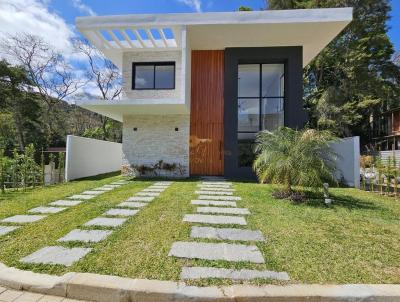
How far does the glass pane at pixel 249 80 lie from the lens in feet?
40.6

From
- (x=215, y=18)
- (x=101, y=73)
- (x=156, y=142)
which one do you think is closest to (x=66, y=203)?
(x=156, y=142)

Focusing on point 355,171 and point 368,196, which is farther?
point 355,171

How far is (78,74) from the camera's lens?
24.3 meters

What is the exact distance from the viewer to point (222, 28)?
10641 mm

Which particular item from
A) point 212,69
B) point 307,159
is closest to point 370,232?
point 307,159

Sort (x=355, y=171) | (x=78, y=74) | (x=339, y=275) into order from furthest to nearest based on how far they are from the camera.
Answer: (x=78, y=74), (x=355, y=171), (x=339, y=275)

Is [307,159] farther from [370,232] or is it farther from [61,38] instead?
[61,38]

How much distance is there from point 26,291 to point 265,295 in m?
2.19

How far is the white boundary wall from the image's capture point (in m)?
10.5

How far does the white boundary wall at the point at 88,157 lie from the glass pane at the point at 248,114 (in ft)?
21.3

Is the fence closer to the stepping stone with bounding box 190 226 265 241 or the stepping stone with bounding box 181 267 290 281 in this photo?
the stepping stone with bounding box 190 226 265 241

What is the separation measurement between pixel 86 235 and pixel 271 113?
984cm

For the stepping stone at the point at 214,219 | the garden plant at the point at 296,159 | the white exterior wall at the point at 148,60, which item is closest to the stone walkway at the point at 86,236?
the stepping stone at the point at 214,219

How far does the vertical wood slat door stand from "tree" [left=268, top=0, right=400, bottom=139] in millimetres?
11258
